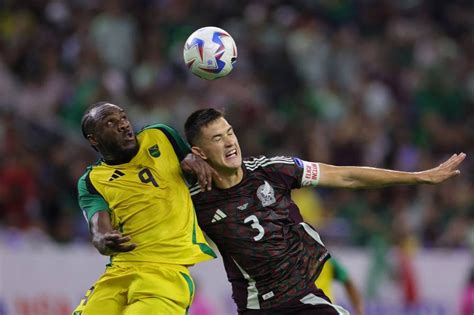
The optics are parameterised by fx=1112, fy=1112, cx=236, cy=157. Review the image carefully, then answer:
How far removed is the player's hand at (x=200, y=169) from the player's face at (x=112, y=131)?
39 centimetres

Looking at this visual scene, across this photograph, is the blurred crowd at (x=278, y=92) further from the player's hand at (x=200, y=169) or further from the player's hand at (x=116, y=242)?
the player's hand at (x=116, y=242)

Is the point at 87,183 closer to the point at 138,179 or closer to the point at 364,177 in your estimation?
the point at 138,179

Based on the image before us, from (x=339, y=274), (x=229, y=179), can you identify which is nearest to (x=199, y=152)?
(x=229, y=179)

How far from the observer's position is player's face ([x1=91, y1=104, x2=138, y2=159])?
7090 millimetres

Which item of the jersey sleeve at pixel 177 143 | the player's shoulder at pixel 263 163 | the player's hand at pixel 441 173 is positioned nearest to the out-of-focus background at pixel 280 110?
the player's hand at pixel 441 173

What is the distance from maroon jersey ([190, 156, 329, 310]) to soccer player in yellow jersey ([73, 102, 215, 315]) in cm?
16

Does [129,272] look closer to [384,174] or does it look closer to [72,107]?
[384,174]

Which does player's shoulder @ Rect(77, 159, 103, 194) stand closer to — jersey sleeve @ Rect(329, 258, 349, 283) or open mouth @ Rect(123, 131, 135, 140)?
open mouth @ Rect(123, 131, 135, 140)

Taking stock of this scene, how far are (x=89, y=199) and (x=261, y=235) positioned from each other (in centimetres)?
114

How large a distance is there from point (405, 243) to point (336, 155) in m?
1.66

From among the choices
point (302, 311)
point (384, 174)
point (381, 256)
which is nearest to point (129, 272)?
point (302, 311)

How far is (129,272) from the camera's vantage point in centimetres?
704

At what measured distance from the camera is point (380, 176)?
714 centimetres

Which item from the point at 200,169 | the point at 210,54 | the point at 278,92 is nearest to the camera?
the point at 200,169
